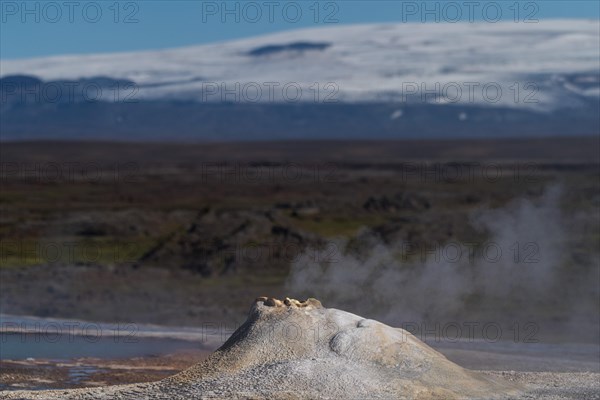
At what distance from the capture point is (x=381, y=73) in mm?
138625

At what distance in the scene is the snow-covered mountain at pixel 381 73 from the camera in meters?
130

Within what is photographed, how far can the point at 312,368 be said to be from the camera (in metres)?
14.2

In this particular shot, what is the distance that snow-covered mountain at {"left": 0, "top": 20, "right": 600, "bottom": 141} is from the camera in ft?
428

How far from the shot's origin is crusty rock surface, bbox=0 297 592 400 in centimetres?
1395

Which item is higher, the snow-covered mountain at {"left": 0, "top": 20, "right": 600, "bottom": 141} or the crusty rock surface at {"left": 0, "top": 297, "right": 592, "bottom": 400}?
the snow-covered mountain at {"left": 0, "top": 20, "right": 600, "bottom": 141}

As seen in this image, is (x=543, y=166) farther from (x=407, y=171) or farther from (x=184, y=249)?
(x=184, y=249)

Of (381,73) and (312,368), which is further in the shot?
(381,73)

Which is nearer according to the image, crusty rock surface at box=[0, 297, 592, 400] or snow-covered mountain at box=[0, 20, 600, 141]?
crusty rock surface at box=[0, 297, 592, 400]

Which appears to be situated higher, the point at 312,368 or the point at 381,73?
the point at 381,73

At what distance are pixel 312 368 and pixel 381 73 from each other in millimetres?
125663

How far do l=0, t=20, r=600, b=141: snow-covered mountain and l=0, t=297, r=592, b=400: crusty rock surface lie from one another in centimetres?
11038

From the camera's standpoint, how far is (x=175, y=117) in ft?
444

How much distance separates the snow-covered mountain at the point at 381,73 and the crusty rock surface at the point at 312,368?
11038 centimetres

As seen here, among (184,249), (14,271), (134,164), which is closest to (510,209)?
(184,249)
